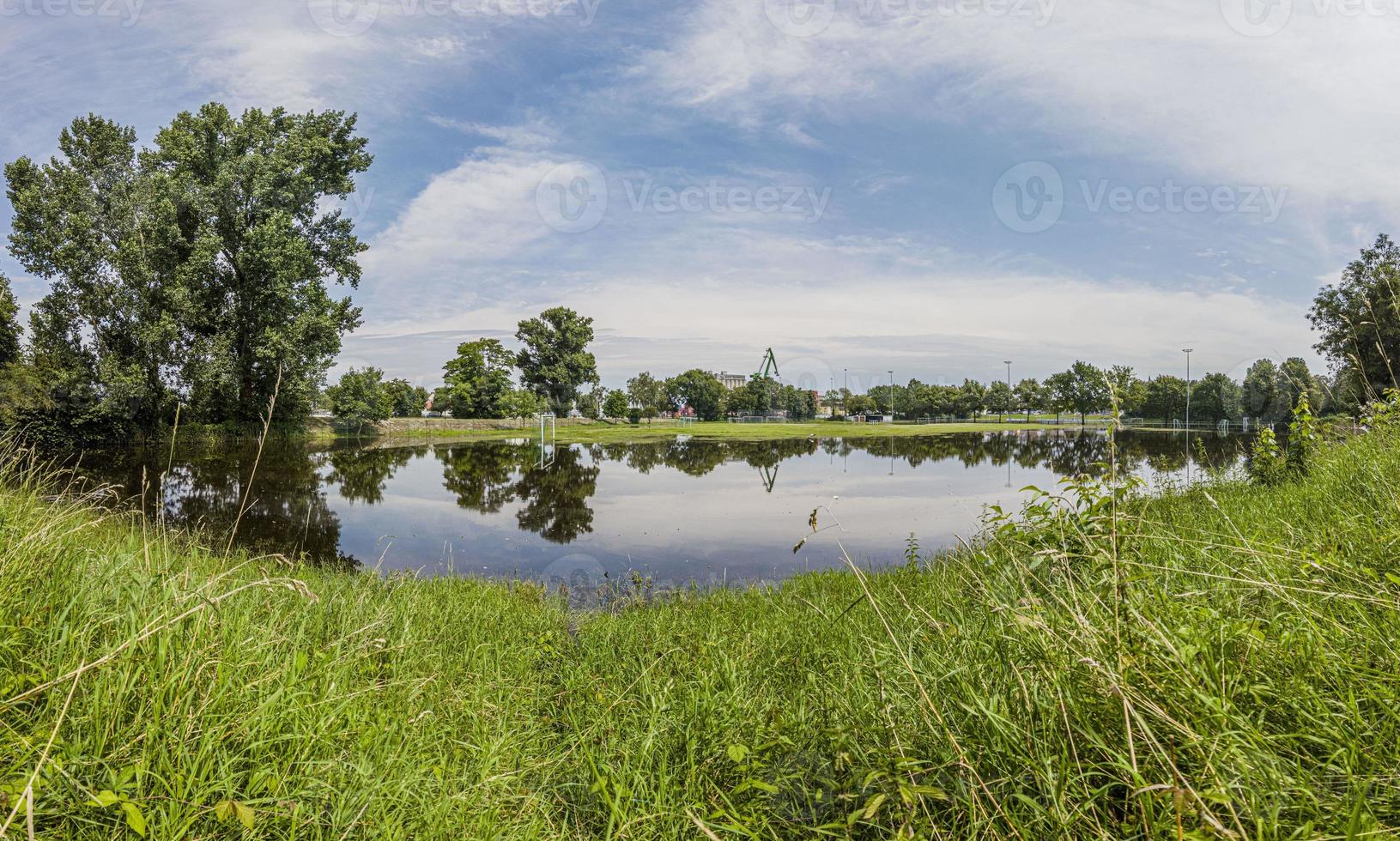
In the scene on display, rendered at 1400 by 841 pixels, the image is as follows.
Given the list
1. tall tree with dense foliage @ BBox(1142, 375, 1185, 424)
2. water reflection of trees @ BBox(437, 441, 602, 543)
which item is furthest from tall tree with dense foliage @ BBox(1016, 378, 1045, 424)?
water reflection of trees @ BBox(437, 441, 602, 543)

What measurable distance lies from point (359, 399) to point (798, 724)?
6438cm

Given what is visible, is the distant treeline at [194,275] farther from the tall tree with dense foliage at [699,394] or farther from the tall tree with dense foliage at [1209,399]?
the tall tree with dense foliage at [699,394]

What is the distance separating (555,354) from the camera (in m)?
78.1

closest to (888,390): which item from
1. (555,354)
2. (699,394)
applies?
(699,394)

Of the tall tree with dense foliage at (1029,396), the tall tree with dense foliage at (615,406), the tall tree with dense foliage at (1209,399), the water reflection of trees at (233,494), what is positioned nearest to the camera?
A: the water reflection of trees at (233,494)

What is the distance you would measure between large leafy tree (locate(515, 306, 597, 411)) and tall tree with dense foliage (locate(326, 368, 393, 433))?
18.3 m

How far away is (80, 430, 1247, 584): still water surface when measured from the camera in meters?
13.1

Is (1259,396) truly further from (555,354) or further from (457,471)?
(555,354)

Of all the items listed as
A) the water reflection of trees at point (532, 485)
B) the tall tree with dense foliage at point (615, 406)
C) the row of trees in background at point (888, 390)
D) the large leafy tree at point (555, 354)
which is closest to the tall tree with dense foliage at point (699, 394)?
the row of trees in background at point (888, 390)

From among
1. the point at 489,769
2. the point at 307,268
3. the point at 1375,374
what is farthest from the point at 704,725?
the point at 1375,374

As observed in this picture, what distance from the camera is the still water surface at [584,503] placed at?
1314 cm

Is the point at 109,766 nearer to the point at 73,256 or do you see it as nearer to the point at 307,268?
the point at 307,268

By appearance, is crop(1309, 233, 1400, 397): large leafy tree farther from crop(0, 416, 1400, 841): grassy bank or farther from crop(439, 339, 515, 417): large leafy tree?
crop(439, 339, 515, 417): large leafy tree

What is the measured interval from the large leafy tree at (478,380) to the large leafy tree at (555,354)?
2732 millimetres
